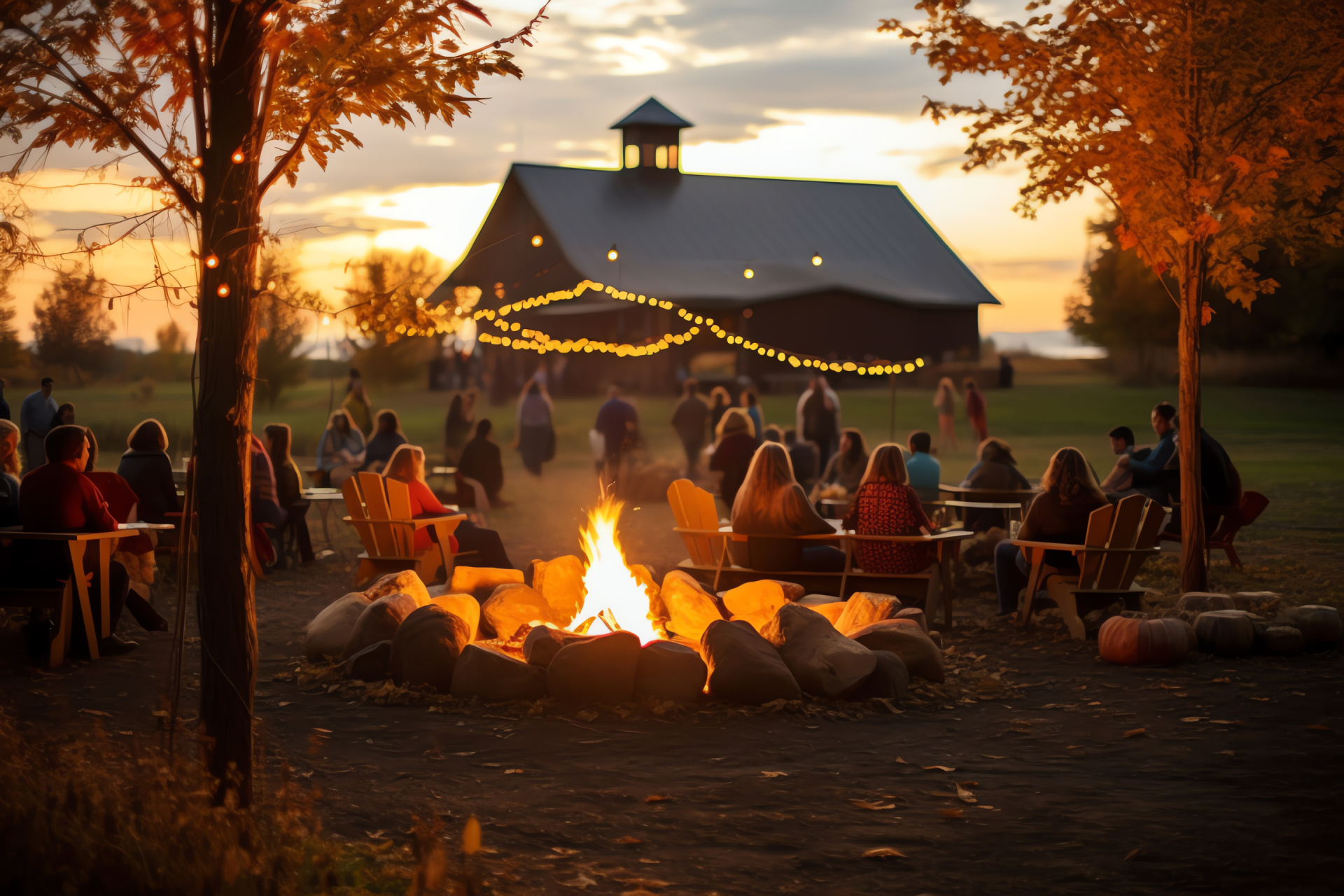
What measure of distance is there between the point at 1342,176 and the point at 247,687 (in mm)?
8444

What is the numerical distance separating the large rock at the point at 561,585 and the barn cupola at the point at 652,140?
99.1ft

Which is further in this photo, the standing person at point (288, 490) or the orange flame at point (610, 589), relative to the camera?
the standing person at point (288, 490)

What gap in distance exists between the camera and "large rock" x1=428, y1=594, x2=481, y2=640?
7484 mm

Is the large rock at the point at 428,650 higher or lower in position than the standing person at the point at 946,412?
lower

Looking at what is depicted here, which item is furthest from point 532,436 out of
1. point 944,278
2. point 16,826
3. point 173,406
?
point 944,278

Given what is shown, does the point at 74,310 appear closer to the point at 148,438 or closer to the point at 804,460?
the point at 148,438

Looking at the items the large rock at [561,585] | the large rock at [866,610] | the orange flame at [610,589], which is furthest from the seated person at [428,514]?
the large rock at [866,610]

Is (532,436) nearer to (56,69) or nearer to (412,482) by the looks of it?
(412,482)

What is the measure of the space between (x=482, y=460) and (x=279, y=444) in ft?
11.1

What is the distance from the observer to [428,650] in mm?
6750

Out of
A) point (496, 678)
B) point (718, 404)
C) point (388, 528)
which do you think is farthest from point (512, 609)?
point (718, 404)

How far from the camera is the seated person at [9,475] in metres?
8.58

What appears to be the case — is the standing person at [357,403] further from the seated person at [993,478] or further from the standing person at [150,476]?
the seated person at [993,478]

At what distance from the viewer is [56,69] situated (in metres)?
4.27
